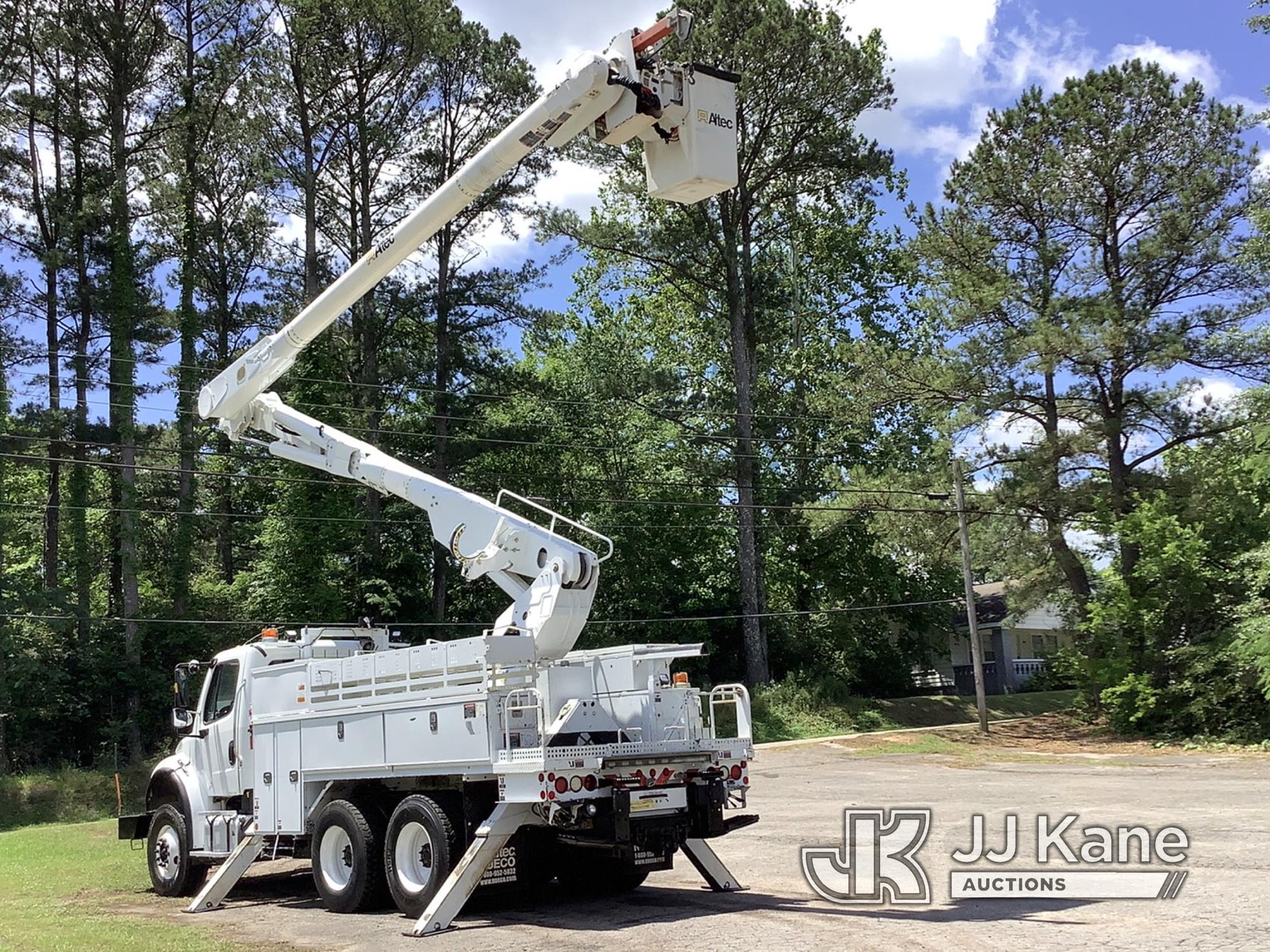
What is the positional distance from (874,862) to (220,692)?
739 cm

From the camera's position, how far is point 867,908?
9.55 meters

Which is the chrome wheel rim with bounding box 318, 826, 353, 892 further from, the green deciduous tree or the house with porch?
the house with porch

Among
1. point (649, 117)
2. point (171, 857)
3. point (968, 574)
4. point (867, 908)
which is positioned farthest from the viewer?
point (968, 574)

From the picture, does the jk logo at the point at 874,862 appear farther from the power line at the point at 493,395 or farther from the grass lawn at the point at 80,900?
the power line at the point at 493,395

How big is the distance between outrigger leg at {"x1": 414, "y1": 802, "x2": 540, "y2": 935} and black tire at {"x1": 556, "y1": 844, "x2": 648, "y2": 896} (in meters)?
1.95

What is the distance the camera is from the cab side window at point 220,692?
42.0 feet

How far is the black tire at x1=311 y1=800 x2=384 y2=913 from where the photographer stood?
10508mm

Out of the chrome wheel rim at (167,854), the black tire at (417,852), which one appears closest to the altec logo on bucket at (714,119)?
the black tire at (417,852)

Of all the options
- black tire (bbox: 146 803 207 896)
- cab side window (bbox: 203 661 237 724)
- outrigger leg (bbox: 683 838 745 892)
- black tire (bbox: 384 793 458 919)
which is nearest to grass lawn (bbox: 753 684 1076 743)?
black tire (bbox: 146 803 207 896)

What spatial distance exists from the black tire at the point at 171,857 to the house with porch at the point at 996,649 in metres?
38.4

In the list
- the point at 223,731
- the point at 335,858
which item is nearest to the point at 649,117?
the point at 335,858

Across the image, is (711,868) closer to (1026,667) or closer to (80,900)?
(80,900)

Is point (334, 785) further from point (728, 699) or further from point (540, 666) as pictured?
point (728, 699)

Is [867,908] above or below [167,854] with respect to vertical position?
below
